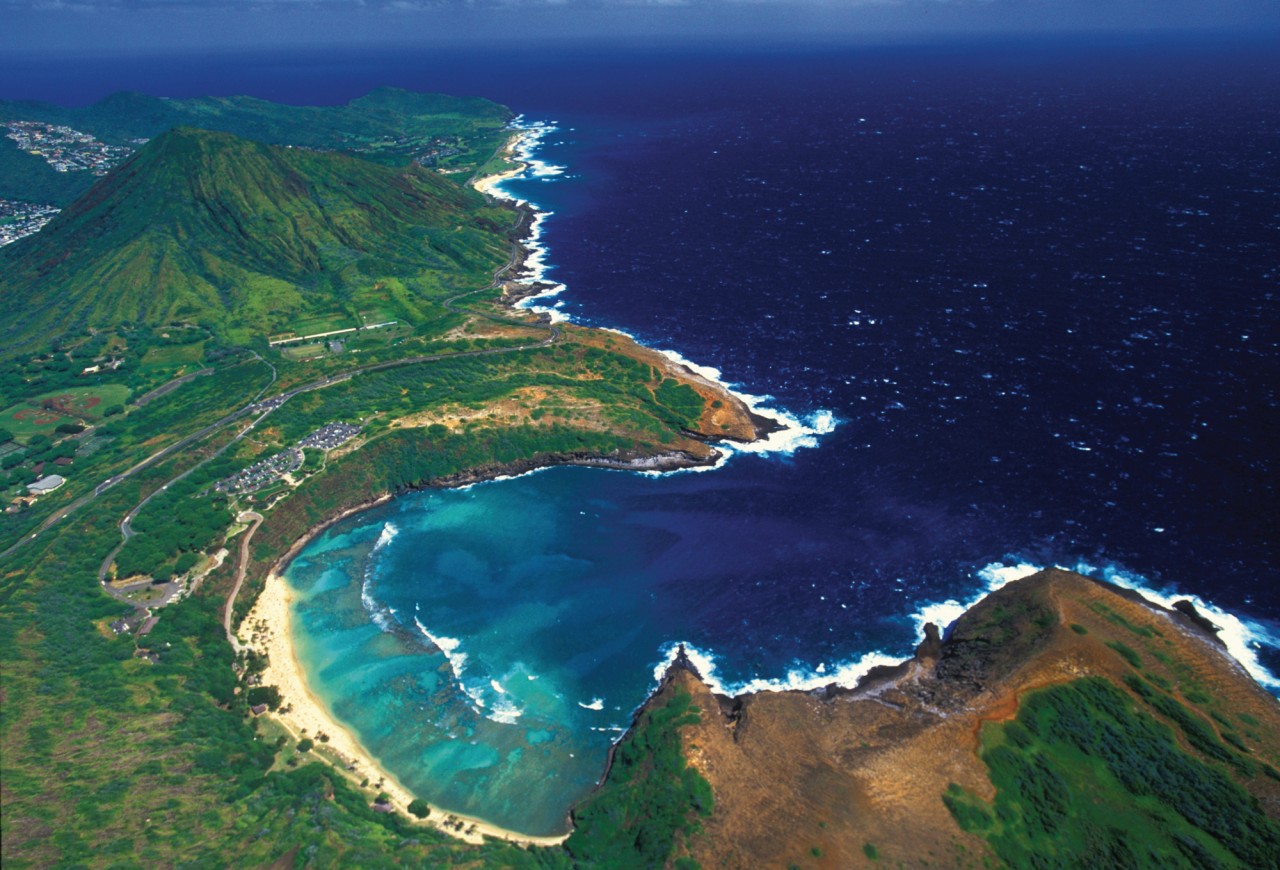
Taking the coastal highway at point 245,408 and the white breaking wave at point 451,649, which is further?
the coastal highway at point 245,408

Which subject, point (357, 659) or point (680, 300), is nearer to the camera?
point (357, 659)

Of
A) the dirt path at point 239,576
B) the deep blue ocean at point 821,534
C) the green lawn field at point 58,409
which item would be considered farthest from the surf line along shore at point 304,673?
the green lawn field at point 58,409

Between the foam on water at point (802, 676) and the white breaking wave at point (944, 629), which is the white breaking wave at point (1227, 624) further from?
the foam on water at point (802, 676)

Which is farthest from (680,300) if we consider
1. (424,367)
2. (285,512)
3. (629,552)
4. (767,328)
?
(285,512)

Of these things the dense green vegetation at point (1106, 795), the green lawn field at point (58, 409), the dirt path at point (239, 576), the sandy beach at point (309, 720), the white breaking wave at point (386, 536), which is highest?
the dense green vegetation at point (1106, 795)

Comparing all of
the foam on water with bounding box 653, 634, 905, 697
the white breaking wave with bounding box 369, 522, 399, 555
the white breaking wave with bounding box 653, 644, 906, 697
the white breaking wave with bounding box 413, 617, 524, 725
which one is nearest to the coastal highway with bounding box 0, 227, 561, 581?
the white breaking wave with bounding box 369, 522, 399, 555

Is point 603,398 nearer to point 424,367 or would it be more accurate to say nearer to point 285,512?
point 424,367

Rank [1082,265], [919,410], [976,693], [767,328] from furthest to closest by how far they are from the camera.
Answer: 1. [1082,265]
2. [767,328]
3. [919,410]
4. [976,693]
